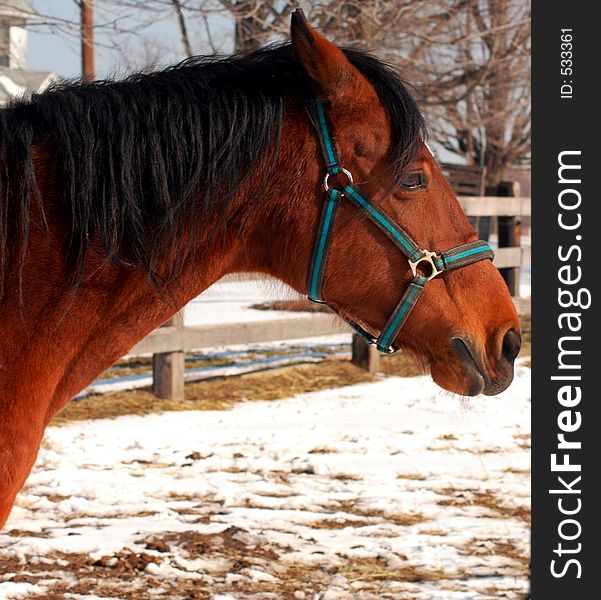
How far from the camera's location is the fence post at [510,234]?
921 centimetres

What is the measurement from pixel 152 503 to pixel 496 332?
2.82 metres

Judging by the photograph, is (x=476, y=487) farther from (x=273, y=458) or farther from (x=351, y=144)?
(x=351, y=144)

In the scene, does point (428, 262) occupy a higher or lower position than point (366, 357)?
higher

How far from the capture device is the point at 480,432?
20.2ft

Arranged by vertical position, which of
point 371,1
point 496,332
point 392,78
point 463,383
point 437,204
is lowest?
point 463,383

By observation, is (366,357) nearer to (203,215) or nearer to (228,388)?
(228,388)

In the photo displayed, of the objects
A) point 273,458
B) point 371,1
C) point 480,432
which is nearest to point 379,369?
point 480,432

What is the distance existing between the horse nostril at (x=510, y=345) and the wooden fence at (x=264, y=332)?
13.7 ft

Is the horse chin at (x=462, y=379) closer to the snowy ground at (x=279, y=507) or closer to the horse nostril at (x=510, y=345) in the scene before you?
the horse nostril at (x=510, y=345)

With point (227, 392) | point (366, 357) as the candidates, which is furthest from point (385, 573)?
point (366, 357)

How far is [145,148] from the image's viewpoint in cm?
213

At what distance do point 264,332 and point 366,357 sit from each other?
4.41ft

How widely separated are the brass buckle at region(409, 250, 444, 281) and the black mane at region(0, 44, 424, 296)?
0.25m

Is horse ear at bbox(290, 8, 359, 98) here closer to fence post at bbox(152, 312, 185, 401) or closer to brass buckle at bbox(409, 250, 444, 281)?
brass buckle at bbox(409, 250, 444, 281)
